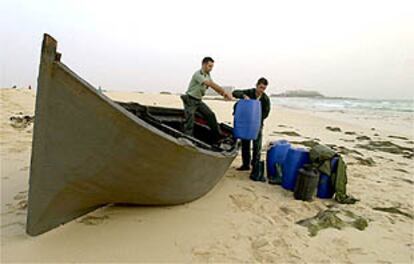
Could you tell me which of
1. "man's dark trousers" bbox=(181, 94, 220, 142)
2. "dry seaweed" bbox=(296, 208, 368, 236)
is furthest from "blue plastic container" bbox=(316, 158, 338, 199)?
"man's dark trousers" bbox=(181, 94, 220, 142)

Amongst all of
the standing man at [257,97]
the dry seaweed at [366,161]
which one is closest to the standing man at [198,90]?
the standing man at [257,97]

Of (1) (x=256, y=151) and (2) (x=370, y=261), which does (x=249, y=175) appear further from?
(2) (x=370, y=261)

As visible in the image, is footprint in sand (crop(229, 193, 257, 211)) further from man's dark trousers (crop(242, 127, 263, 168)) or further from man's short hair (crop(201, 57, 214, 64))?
man's short hair (crop(201, 57, 214, 64))

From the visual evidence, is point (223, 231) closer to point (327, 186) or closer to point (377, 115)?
point (327, 186)

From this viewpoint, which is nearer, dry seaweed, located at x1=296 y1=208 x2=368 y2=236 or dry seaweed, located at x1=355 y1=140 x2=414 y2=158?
dry seaweed, located at x1=296 y1=208 x2=368 y2=236

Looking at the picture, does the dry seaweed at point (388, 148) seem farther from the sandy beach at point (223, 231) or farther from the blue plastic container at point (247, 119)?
the blue plastic container at point (247, 119)

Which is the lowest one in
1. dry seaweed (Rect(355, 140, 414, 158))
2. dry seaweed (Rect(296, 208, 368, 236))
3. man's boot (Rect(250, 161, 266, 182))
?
dry seaweed (Rect(296, 208, 368, 236))

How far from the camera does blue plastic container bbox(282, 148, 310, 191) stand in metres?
5.56

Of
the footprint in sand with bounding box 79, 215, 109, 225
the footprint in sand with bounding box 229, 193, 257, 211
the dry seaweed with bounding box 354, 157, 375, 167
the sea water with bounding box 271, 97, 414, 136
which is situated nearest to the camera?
the footprint in sand with bounding box 79, 215, 109, 225

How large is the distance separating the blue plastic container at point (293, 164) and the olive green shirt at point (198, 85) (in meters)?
1.87

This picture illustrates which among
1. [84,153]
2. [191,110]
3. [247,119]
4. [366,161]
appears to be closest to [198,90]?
[191,110]

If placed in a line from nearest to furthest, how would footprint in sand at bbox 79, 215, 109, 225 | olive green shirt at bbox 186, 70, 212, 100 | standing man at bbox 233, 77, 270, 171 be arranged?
1. footprint in sand at bbox 79, 215, 109, 225
2. olive green shirt at bbox 186, 70, 212, 100
3. standing man at bbox 233, 77, 270, 171

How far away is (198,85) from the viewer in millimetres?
5570

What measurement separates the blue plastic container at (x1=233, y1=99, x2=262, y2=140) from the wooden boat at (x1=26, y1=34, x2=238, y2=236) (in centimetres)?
228
